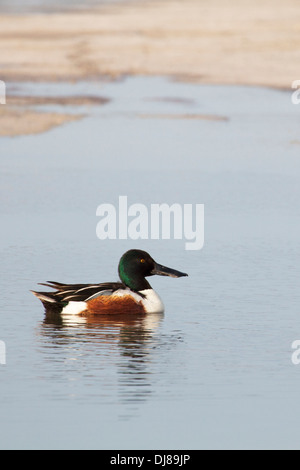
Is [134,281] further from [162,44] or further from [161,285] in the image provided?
[162,44]

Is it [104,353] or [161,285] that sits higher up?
[161,285]

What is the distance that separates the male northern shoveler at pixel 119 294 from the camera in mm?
10539

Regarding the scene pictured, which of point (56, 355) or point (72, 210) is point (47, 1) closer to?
point (72, 210)

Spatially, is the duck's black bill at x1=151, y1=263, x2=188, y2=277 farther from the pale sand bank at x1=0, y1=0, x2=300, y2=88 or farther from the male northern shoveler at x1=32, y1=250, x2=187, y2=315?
the pale sand bank at x1=0, y1=0, x2=300, y2=88

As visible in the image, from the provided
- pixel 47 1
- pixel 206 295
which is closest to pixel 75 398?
pixel 206 295

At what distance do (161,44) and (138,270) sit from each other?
2050 centimetres

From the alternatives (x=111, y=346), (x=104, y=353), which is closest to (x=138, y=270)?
(x=111, y=346)

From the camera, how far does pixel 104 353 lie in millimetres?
9062

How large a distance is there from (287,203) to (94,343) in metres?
6.16

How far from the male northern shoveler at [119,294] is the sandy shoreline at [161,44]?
10.3 metres

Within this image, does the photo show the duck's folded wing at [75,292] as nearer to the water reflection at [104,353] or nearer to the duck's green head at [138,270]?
the water reflection at [104,353]

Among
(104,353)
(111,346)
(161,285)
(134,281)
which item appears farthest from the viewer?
(161,285)

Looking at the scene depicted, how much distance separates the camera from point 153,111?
72.8 ft

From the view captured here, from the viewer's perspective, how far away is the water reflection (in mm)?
8141
